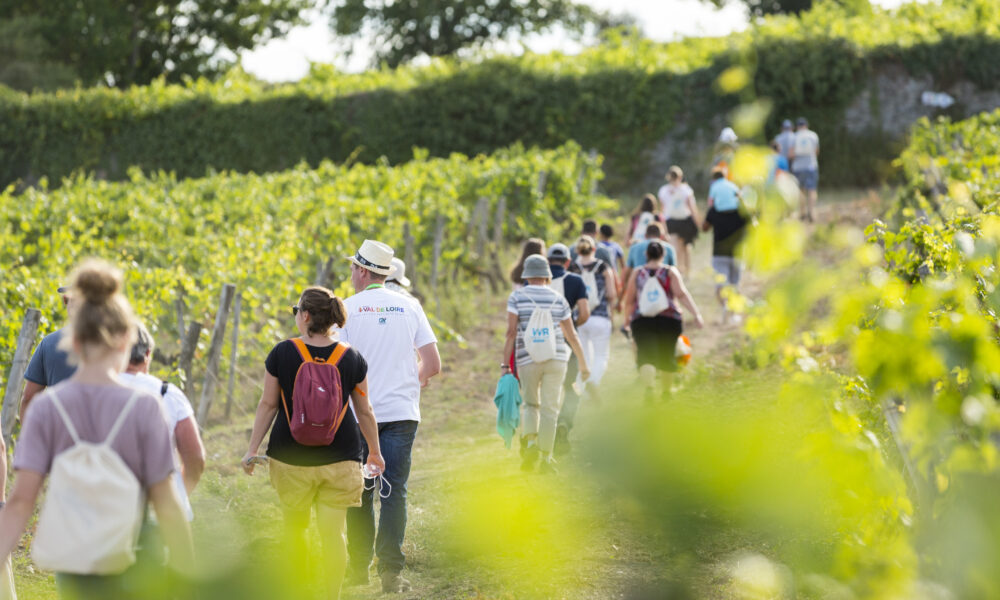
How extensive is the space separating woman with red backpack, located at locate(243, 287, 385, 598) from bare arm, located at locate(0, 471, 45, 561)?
154cm

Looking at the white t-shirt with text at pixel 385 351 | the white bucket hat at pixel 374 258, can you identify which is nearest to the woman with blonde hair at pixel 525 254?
the white bucket hat at pixel 374 258

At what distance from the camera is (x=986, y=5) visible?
78.7 feet

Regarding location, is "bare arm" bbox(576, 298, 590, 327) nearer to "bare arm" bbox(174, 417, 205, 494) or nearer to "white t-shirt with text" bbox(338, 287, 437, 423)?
"white t-shirt with text" bbox(338, 287, 437, 423)

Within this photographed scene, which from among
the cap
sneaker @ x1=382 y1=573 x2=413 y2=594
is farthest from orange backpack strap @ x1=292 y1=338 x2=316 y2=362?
the cap

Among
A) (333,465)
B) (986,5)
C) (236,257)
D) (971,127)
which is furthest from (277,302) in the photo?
(986,5)

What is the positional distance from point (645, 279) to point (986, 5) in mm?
18569

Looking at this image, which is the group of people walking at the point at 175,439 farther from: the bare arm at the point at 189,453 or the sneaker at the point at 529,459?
the sneaker at the point at 529,459

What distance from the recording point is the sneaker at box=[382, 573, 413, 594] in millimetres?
5434

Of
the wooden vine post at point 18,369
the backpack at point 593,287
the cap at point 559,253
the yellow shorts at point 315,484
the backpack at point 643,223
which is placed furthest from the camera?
the backpack at point 643,223

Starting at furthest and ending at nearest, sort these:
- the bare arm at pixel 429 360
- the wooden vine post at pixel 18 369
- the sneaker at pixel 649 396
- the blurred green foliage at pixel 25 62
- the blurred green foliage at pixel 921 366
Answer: the blurred green foliage at pixel 25 62 < the wooden vine post at pixel 18 369 < the bare arm at pixel 429 360 < the sneaker at pixel 649 396 < the blurred green foliage at pixel 921 366

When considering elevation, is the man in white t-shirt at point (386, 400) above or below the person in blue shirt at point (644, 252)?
below

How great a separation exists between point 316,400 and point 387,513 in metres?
1.20

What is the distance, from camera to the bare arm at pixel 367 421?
4.95 metres

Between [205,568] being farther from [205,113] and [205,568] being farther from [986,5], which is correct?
[205,113]
